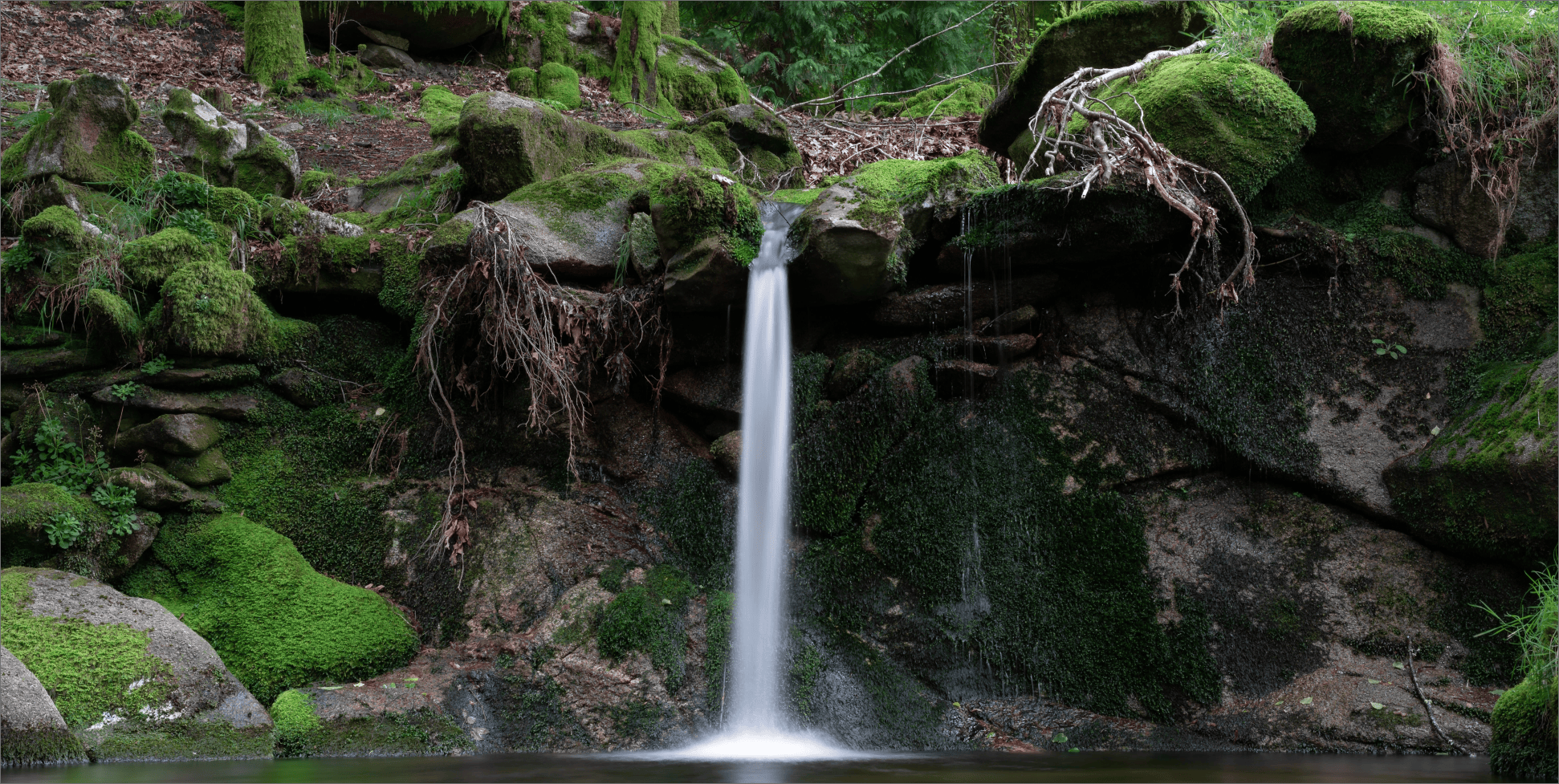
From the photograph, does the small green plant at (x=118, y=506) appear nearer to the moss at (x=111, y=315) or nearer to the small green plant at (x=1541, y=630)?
the moss at (x=111, y=315)

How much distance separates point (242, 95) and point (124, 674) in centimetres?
952

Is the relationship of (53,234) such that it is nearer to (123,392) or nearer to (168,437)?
(123,392)

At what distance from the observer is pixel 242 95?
1174cm

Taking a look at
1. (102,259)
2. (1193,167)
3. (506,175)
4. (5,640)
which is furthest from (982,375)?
(102,259)

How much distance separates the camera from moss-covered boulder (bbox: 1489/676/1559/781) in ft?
12.6

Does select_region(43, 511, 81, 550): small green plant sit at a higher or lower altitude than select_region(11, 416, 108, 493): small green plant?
lower

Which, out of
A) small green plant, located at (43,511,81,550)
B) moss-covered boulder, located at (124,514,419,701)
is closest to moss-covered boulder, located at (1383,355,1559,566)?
moss-covered boulder, located at (124,514,419,701)

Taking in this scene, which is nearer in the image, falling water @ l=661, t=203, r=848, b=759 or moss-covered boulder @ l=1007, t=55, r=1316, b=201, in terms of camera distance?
falling water @ l=661, t=203, r=848, b=759

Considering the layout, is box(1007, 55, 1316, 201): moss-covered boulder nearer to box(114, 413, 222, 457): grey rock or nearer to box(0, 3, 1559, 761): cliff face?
box(0, 3, 1559, 761): cliff face

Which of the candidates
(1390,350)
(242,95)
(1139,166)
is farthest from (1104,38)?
(242,95)

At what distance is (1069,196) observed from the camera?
19.1ft

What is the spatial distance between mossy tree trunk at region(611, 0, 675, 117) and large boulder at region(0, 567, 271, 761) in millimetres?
9863

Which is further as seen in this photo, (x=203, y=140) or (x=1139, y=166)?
(x=203, y=140)

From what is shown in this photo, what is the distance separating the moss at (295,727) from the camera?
4.82 m
